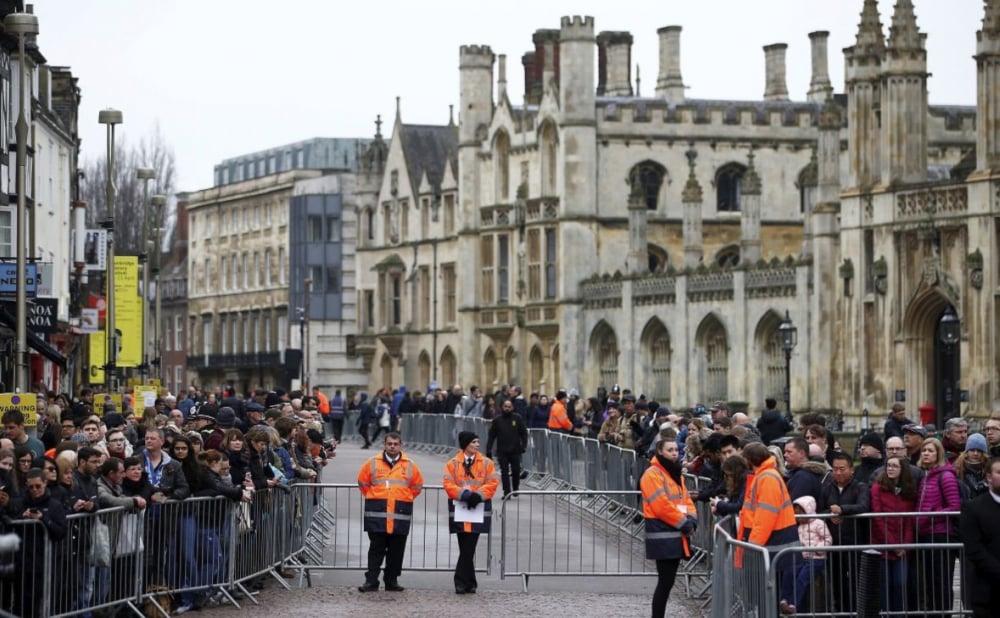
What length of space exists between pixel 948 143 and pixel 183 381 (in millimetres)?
52928

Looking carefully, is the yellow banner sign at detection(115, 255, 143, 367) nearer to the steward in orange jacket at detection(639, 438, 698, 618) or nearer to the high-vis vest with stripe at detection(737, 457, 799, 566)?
the steward in orange jacket at detection(639, 438, 698, 618)

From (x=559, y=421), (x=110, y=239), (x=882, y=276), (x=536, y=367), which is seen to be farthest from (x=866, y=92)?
(x=536, y=367)

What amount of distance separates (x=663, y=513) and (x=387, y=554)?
13.4 feet

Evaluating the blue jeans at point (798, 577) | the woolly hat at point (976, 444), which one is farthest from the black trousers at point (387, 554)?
the blue jeans at point (798, 577)

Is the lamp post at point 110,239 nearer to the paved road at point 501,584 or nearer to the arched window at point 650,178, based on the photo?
the paved road at point 501,584

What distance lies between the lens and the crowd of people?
621 inches

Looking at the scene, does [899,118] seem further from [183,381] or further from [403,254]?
[183,381]

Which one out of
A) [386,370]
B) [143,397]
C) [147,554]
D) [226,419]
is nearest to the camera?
[147,554]

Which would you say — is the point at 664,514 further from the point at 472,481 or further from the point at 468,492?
the point at 472,481

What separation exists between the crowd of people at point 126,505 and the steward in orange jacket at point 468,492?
1.61 metres

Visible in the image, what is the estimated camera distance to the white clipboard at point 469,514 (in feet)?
67.6

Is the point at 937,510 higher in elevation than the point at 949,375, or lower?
lower

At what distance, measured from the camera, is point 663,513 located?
17.6 metres

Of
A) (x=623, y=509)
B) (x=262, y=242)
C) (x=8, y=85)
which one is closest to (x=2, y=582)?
(x=623, y=509)
